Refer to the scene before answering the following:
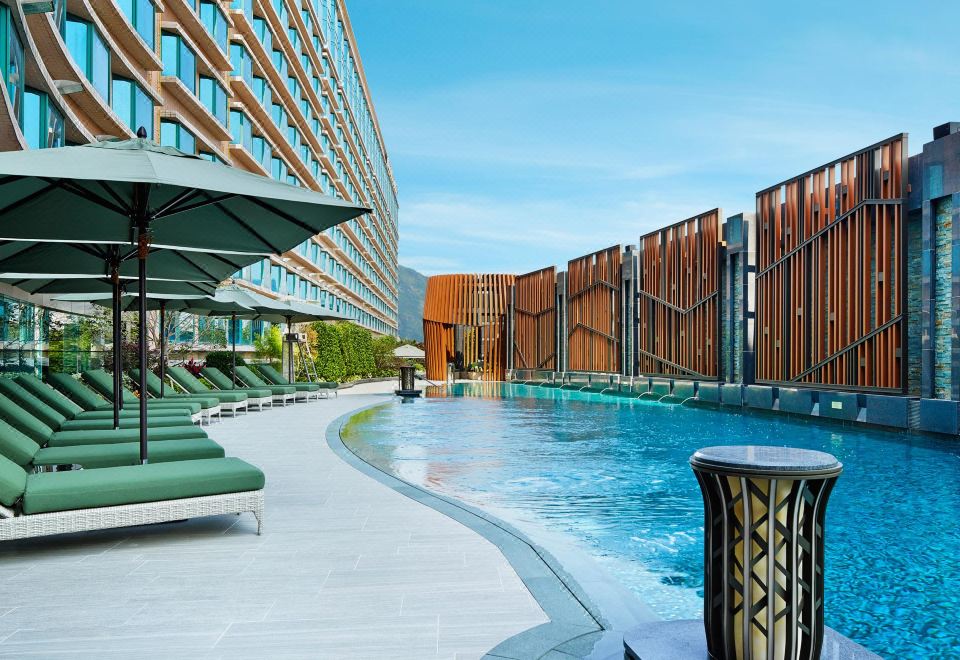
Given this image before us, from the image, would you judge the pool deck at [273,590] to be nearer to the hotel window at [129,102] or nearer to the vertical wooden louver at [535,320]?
the hotel window at [129,102]

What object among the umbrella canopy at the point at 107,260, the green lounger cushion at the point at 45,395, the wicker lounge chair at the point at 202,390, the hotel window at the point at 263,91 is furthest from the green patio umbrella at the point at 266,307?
the hotel window at the point at 263,91

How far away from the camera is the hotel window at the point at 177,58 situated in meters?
26.1

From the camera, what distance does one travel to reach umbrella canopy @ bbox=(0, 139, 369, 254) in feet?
14.9

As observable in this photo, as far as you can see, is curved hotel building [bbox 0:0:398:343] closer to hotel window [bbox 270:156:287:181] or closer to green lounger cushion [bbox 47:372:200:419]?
hotel window [bbox 270:156:287:181]

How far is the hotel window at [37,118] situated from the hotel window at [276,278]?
873 inches

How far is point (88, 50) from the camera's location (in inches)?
770

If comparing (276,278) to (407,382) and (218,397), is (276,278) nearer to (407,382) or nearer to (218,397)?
(407,382)

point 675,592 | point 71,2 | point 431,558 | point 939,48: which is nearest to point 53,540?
point 431,558

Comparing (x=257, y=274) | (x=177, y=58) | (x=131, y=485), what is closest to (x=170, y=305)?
(x=131, y=485)

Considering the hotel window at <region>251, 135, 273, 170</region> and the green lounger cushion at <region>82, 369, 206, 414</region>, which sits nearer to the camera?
the green lounger cushion at <region>82, 369, 206, 414</region>

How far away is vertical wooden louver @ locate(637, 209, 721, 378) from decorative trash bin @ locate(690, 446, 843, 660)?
19478 mm

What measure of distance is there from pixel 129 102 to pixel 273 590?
22.9 metres

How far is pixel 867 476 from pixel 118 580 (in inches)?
292

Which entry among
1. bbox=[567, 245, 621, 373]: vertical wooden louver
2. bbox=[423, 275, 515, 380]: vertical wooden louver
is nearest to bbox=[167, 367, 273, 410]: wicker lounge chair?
bbox=[567, 245, 621, 373]: vertical wooden louver
